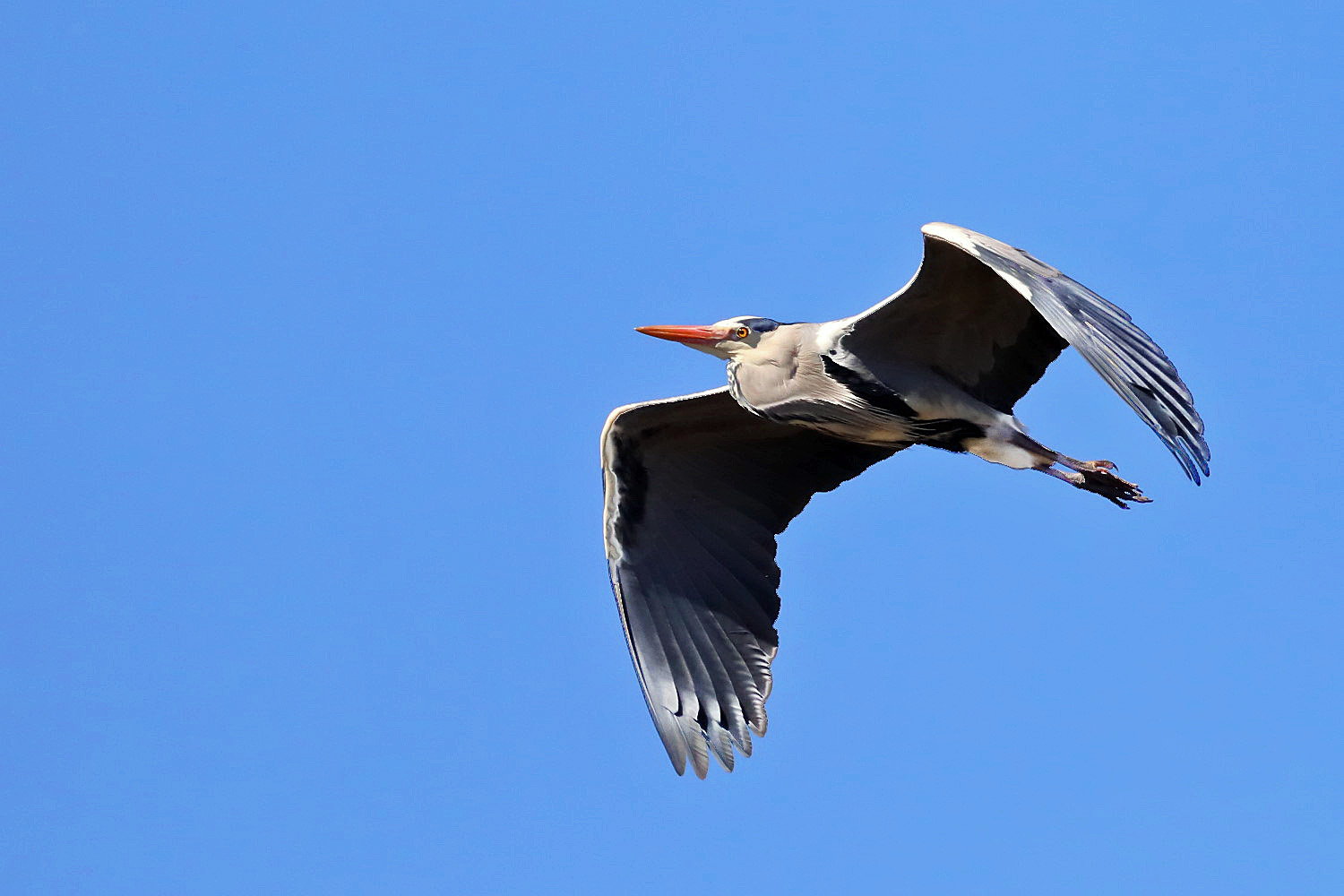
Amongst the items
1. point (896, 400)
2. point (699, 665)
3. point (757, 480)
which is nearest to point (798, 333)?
point (896, 400)

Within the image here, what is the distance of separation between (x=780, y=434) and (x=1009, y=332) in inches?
60.7

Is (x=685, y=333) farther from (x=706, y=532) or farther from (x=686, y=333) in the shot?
(x=706, y=532)

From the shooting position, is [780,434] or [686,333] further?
[780,434]

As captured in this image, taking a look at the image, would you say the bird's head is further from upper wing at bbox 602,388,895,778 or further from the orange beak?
upper wing at bbox 602,388,895,778

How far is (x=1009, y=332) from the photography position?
941cm

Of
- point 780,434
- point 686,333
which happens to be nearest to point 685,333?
point 686,333

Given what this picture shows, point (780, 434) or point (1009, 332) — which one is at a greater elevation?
point (780, 434)

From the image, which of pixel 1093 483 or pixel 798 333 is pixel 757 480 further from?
pixel 1093 483

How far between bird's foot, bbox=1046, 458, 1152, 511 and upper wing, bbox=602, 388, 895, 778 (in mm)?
1228

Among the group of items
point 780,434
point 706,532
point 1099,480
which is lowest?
point 1099,480

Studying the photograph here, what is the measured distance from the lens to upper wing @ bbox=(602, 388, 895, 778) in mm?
10273

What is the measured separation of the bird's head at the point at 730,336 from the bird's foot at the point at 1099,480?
1.57 metres

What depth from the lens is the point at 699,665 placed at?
1030 cm

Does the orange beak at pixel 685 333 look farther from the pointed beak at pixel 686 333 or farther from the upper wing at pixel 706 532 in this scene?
the upper wing at pixel 706 532
